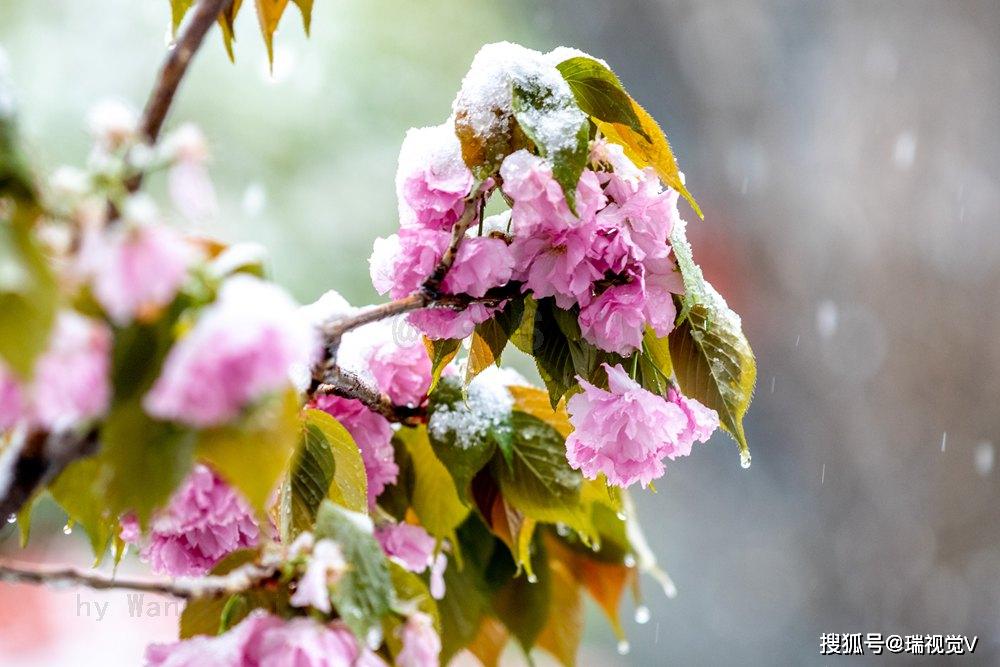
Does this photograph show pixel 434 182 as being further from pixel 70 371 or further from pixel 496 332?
pixel 70 371

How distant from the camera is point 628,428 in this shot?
0.32m

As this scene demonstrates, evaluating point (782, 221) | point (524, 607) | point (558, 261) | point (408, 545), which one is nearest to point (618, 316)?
point (558, 261)

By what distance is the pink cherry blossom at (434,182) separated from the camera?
318 mm

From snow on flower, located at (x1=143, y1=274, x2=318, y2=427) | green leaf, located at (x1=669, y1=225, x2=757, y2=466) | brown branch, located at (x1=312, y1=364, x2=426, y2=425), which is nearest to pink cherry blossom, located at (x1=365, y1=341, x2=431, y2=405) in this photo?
brown branch, located at (x1=312, y1=364, x2=426, y2=425)

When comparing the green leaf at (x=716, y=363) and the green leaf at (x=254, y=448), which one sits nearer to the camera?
the green leaf at (x=254, y=448)

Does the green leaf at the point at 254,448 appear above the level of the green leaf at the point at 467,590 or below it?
above

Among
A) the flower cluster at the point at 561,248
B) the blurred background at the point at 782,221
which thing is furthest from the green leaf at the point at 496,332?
the blurred background at the point at 782,221

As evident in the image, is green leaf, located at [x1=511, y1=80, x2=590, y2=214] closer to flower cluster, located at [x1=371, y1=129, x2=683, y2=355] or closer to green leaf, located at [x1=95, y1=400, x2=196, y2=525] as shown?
flower cluster, located at [x1=371, y1=129, x2=683, y2=355]

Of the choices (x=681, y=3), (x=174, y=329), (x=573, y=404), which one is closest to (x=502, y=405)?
(x=573, y=404)

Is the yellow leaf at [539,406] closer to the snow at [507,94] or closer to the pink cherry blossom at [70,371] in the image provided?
the snow at [507,94]

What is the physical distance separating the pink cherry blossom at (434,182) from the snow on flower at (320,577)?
125 mm

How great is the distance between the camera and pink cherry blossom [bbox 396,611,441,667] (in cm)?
25

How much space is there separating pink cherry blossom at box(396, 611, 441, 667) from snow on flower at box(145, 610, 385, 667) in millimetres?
15

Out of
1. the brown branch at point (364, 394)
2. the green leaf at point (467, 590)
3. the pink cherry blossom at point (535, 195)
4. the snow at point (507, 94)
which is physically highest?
the snow at point (507, 94)
